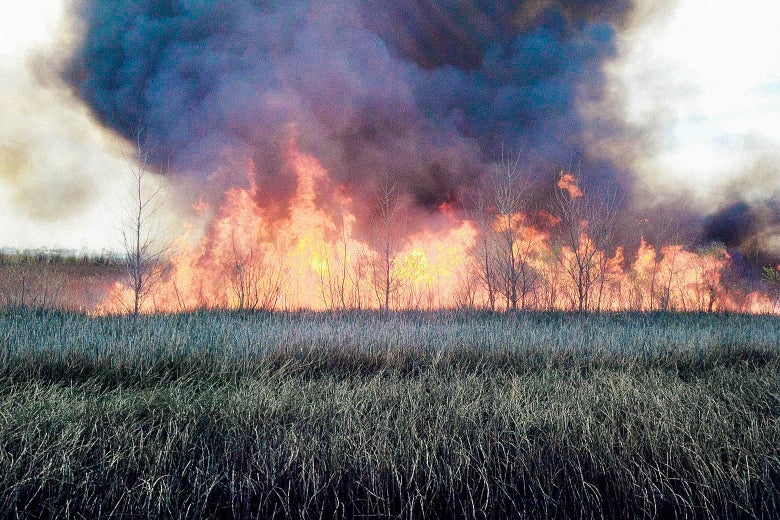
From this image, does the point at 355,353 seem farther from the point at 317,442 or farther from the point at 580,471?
the point at 580,471

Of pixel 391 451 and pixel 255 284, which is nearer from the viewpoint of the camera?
pixel 391 451

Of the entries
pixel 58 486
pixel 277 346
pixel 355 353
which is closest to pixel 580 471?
pixel 58 486

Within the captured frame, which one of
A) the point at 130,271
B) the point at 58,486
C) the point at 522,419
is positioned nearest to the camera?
the point at 58,486

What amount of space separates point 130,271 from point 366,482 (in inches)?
497

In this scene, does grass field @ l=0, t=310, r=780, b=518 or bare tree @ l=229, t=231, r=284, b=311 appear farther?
bare tree @ l=229, t=231, r=284, b=311

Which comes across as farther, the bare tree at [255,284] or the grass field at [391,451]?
the bare tree at [255,284]

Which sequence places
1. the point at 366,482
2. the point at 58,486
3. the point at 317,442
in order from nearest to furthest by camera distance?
the point at 58,486 → the point at 366,482 → the point at 317,442

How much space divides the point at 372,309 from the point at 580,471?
1194 centimetres

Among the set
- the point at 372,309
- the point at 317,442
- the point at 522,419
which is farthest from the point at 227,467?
the point at 372,309

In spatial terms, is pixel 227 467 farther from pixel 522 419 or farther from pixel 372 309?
pixel 372 309

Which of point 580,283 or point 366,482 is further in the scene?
point 580,283

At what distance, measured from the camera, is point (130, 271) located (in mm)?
14047

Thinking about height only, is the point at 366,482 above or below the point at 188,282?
below

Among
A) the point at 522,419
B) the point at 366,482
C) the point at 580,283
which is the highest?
the point at 580,283
